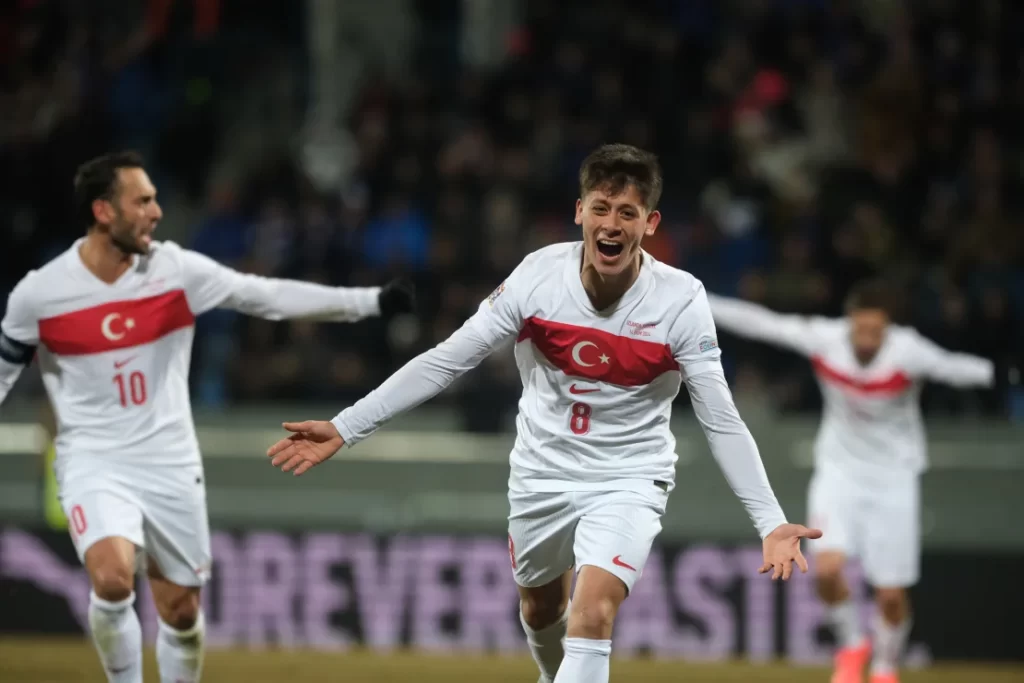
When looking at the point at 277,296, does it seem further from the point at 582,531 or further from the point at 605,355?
the point at 582,531

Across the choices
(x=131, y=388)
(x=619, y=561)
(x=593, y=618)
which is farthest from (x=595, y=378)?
(x=131, y=388)

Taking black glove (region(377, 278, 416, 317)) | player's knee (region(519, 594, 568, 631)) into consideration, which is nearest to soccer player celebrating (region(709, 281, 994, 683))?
black glove (region(377, 278, 416, 317))

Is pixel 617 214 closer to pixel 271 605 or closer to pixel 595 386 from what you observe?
pixel 595 386

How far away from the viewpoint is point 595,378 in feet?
18.1

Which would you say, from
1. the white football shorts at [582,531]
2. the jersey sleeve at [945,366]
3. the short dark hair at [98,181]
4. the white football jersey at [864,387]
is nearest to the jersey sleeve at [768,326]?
the white football jersey at [864,387]

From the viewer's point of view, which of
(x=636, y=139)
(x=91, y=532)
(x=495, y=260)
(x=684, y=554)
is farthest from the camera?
(x=636, y=139)

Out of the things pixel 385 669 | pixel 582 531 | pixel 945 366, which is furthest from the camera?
pixel 385 669

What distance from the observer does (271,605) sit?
1014cm

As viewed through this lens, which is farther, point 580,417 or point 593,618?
point 580,417

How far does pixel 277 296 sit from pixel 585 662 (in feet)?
7.62

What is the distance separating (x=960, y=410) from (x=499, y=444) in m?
3.27

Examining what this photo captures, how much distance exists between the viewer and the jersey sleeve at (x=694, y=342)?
5.39m

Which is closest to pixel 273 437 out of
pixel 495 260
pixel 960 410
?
pixel 495 260

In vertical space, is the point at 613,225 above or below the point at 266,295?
above
